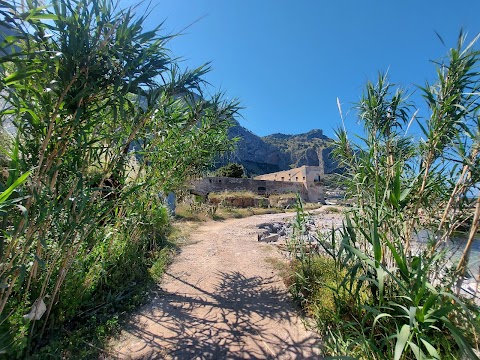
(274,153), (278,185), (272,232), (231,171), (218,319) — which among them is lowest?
(272,232)

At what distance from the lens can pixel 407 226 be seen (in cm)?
209

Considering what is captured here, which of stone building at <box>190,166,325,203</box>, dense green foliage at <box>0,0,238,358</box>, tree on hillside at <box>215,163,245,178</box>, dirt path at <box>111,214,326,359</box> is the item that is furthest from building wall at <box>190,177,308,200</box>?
dense green foliage at <box>0,0,238,358</box>

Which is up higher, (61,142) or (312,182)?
(61,142)

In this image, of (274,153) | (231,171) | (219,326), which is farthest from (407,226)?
(274,153)

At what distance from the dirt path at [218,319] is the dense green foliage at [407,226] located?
414 mm

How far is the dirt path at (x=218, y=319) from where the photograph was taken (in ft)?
6.77

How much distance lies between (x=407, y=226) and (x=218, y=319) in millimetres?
2145

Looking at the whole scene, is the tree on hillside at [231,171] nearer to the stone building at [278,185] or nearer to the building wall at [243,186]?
the stone building at [278,185]

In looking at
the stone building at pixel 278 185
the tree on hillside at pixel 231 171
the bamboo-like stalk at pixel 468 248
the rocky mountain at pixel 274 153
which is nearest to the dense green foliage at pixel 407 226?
the bamboo-like stalk at pixel 468 248

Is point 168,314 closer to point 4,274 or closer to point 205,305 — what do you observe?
point 205,305

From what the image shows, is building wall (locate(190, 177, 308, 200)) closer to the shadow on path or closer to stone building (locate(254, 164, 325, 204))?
stone building (locate(254, 164, 325, 204))

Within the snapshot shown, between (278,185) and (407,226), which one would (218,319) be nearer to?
(407,226)

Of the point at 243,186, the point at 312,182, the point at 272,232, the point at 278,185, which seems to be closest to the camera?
the point at 272,232

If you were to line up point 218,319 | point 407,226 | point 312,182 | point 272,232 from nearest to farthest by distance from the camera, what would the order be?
point 407,226 → point 218,319 → point 272,232 → point 312,182
